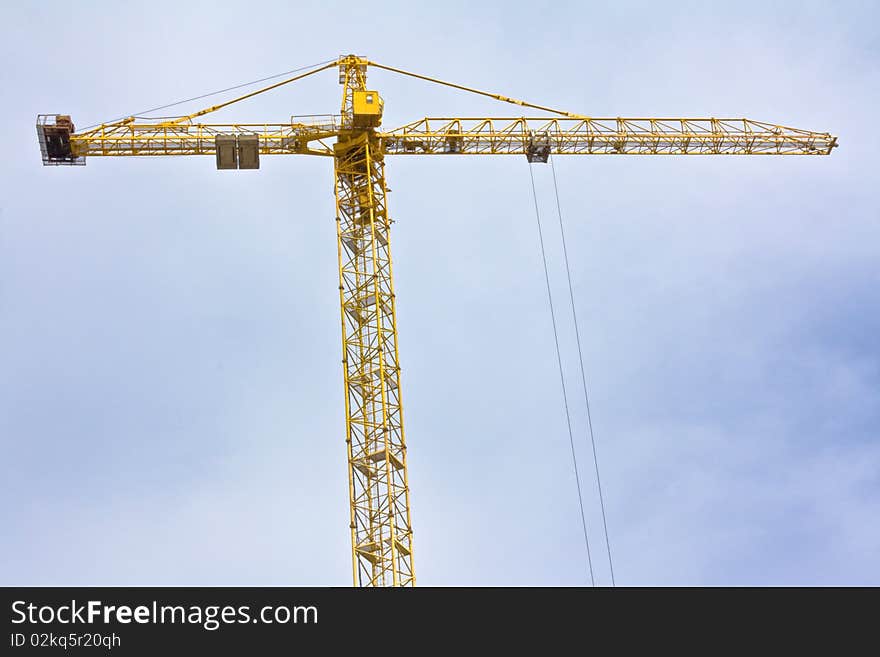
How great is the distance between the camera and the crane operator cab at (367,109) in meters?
77.1

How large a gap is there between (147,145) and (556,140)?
22598 millimetres

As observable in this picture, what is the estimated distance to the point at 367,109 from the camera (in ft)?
254

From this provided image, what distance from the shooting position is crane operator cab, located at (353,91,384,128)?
253 feet
